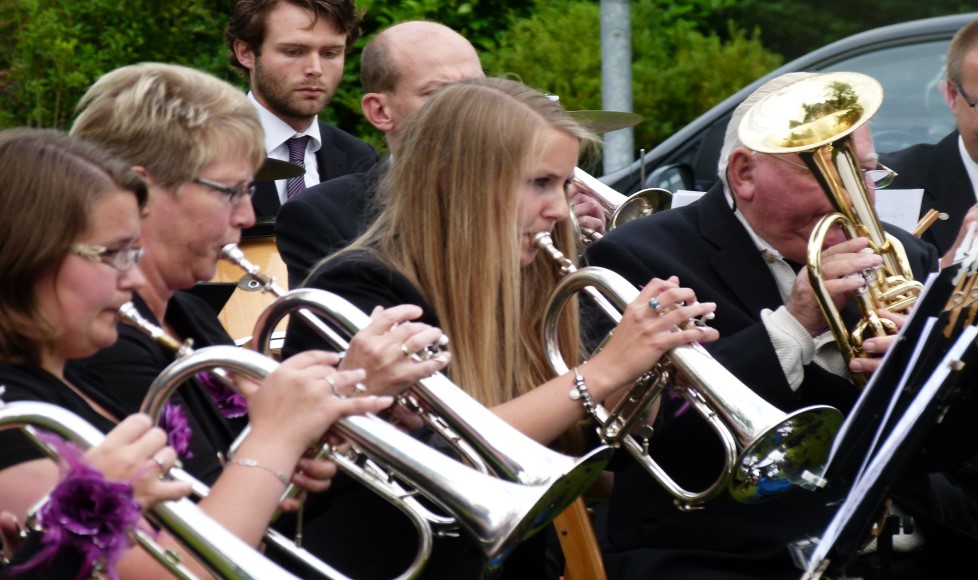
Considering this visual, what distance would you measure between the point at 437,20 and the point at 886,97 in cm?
278

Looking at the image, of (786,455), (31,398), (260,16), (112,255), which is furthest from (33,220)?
(260,16)

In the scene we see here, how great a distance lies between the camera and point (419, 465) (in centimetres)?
227

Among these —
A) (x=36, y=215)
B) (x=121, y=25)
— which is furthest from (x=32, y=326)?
(x=121, y=25)

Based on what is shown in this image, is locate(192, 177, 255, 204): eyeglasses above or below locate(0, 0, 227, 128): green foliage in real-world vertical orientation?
above

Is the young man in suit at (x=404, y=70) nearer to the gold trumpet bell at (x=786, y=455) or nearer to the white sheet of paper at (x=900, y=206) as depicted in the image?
the white sheet of paper at (x=900, y=206)

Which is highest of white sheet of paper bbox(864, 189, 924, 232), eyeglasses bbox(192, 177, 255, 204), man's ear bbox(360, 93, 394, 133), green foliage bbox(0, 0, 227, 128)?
eyeglasses bbox(192, 177, 255, 204)

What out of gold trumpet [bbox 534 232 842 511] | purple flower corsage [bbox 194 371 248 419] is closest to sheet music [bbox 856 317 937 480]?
gold trumpet [bbox 534 232 842 511]

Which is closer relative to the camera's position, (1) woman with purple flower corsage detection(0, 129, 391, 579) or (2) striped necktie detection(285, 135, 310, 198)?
(1) woman with purple flower corsage detection(0, 129, 391, 579)

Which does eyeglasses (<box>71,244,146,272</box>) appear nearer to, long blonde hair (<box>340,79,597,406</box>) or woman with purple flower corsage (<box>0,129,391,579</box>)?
woman with purple flower corsage (<box>0,129,391,579</box>)

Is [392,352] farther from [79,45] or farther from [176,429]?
[79,45]

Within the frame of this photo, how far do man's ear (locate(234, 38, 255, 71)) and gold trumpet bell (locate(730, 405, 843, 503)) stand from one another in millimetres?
2648

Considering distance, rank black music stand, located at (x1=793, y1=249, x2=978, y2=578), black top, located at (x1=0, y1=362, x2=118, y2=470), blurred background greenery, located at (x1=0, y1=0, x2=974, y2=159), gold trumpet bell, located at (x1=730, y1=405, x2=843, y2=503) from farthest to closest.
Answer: blurred background greenery, located at (x1=0, y1=0, x2=974, y2=159), gold trumpet bell, located at (x1=730, y1=405, x2=843, y2=503), black music stand, located at (x1=793, y1=249, x2=978, y2=578), black top, located at (x1=0, y1=362, x2=118, y2=470)

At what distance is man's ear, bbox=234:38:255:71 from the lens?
4.83m

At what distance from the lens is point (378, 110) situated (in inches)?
177
